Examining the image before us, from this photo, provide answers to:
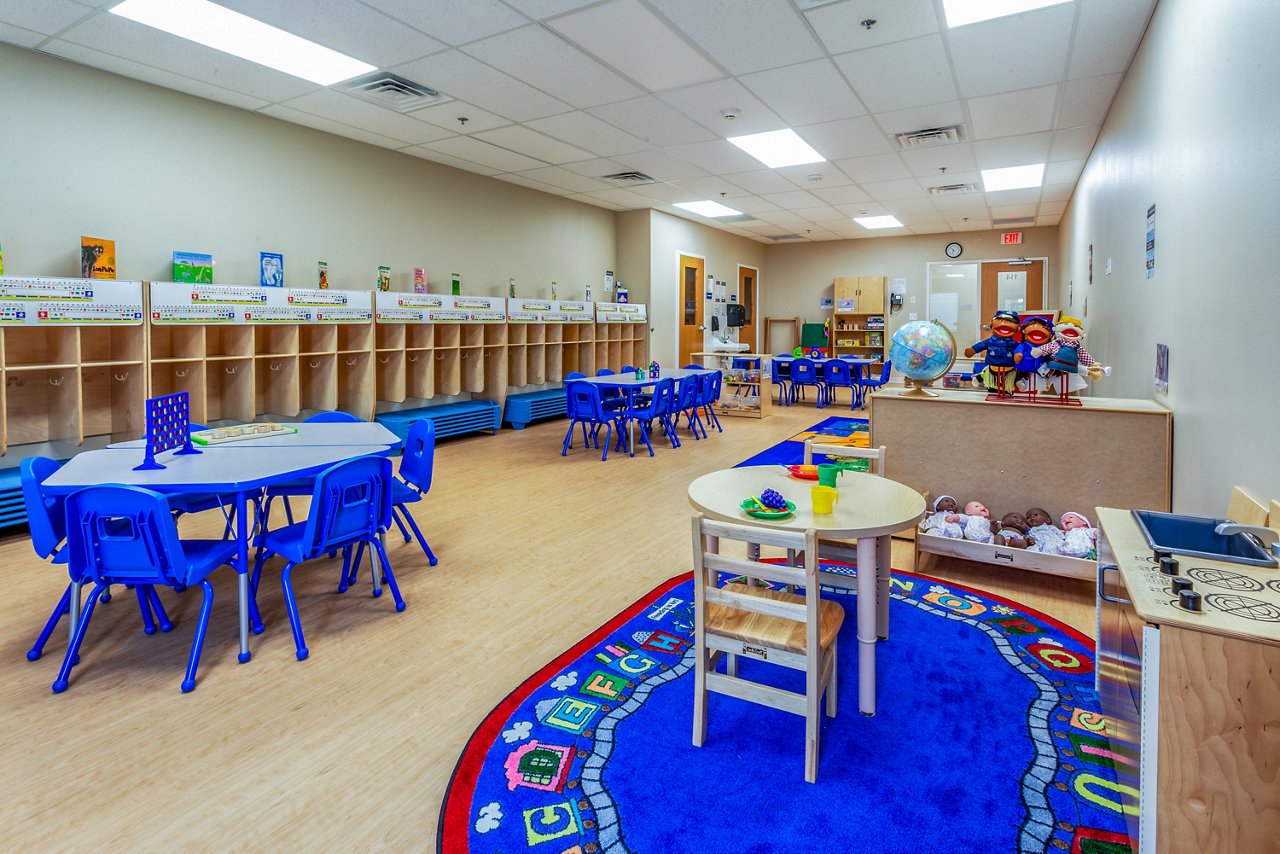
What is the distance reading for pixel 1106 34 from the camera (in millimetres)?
4230

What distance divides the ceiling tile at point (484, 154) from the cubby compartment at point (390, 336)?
190 centimetres

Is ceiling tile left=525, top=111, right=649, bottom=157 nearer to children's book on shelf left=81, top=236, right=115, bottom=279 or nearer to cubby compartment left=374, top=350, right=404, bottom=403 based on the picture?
cubby compartment left=374, top=350, right=404, bottom=403

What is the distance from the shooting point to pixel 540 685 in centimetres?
250

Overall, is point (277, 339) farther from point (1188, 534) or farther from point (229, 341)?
point (1188, 534)

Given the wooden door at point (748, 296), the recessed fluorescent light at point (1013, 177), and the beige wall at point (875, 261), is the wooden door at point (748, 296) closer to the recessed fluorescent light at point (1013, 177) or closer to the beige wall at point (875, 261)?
the beige wall at point (875, 261)

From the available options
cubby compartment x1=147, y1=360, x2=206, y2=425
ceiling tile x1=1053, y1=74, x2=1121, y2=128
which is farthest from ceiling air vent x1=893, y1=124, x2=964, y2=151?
cubby compartment x1=147, y1=360, x2=206, y2=425

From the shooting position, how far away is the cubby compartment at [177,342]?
5.32 m

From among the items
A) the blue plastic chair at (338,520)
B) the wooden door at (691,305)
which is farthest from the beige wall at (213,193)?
the wooden door at (691,305)

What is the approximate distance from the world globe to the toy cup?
1.62 meters

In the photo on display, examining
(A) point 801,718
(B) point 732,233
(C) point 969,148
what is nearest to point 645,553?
(A) point 801,718

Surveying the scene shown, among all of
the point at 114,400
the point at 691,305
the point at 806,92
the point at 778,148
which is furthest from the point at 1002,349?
the point at 691,305

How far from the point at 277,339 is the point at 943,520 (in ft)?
18.6

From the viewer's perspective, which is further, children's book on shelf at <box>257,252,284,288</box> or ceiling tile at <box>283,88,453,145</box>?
children's book on shelf at <box>257,252,284,288</box>

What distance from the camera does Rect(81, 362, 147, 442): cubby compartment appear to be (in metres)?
5.06
